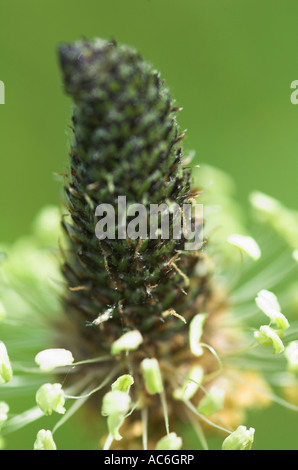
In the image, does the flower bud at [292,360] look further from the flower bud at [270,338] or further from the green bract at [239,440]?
the green bract at [239,440]

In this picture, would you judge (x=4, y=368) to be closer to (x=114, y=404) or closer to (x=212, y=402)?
(x=114, y=404)

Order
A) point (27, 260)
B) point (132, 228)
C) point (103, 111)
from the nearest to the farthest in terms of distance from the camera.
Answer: point (103, 111), point (132, 228), point (27, 260)

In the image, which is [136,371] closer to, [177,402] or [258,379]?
[177,402]

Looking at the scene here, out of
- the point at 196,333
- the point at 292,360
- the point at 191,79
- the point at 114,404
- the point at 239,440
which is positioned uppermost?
the point at 191,79

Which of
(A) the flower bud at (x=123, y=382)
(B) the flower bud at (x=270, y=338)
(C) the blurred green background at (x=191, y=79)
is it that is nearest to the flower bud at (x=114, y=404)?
(A) the flower bud at (x=123, y=382)

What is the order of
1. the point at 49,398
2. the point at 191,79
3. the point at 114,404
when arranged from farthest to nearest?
the point at 191,79 < the point at 49,398 < the point at 114,404

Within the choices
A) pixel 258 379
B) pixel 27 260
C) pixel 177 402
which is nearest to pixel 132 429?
pixel 177 402

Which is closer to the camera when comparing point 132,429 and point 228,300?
point 132,429

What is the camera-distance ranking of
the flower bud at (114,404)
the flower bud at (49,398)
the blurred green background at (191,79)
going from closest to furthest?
1. the flower bud at (114,404)
2. the flower bud at (49,398)
3. the blurred green background at (191,79)

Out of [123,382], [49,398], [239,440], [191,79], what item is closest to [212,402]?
[239,440]
